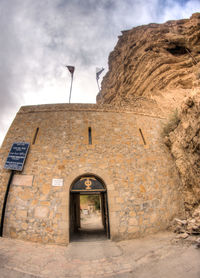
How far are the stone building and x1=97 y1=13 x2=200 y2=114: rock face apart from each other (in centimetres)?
278

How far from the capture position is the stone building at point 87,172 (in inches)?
204

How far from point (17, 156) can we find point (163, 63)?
42.2 feet

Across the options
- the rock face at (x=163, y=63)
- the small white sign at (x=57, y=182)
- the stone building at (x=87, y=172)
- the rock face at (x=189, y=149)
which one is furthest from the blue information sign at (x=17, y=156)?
the rock face at (x=189, y=149)

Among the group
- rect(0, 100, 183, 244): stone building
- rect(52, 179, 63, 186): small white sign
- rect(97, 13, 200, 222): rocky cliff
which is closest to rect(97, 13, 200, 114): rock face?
rect(97, 13, 200, 222): rocky cliff

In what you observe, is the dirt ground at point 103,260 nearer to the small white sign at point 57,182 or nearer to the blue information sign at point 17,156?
the small white sign at point 57,182

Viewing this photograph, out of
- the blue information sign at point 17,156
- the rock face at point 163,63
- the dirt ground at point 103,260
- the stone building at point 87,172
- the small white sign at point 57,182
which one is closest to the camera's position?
the dirt ground at point 103,260

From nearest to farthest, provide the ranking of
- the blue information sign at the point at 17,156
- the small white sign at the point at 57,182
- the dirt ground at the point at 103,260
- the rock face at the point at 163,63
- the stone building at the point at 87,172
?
the dirt ground at the point at 103,260, the stone building at the point at 87,172, the small white sign at the point at 57,182, the blue information sign at the point at 17,156, the rock face at the point at 163,63

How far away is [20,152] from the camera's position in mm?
6316

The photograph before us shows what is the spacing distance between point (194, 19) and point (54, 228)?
19187mm

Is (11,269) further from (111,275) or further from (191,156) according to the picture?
(191,156)

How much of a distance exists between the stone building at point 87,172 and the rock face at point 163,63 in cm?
278

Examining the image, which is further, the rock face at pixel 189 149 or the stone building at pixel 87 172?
the rock face at pixel 189 149

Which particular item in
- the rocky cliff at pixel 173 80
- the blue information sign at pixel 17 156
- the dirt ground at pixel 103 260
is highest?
the rocky cliff at pixel 173 80

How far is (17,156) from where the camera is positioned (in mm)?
6219
